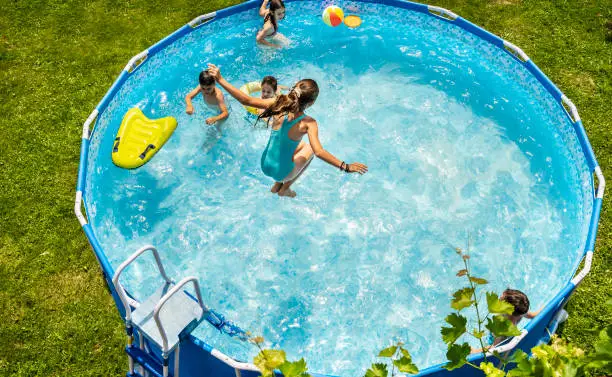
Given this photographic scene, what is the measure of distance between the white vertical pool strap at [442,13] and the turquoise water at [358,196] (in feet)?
0.52

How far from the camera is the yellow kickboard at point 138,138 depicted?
771cm

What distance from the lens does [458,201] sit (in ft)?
24.8

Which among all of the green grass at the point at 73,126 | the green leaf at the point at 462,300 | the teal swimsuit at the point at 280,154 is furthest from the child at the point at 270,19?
the green leaf at the point at 462,300

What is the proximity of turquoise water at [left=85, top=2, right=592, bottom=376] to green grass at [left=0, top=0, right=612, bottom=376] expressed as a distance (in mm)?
536

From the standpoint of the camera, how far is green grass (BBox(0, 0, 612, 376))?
20.9 feet

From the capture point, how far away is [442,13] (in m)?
9.57

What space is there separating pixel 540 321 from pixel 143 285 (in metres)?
4.53

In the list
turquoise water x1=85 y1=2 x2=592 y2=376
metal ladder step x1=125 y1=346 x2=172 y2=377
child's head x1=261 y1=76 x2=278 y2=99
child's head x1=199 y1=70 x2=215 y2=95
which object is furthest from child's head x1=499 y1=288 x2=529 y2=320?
child's head x1=199 y1=70 x2=215 y2=95

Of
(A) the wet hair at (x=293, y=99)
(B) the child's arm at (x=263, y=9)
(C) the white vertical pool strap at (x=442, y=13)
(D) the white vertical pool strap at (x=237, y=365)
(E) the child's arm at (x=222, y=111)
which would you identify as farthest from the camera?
(B) the child's arm at (x=263, y=9)

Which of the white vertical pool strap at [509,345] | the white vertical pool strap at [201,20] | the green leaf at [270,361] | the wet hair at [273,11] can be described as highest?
the green leaf at [270,361]

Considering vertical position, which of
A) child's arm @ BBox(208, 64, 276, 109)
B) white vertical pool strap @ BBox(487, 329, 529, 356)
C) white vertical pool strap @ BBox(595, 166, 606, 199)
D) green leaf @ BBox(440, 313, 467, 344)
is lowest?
white vertical pool strap @ BBox(487, 329, 529, 356)

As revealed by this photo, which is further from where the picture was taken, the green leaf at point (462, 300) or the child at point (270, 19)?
the child at point (270, 19)

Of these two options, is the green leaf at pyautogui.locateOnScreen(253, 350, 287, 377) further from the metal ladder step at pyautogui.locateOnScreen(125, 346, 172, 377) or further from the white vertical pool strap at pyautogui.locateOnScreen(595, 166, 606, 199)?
the white vertical pool strap at pyautogui.locateOnScreen(595, 166, 606, 199)

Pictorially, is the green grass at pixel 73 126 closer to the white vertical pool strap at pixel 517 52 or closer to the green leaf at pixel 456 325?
the white vertical pool strap at pixel 517 52
